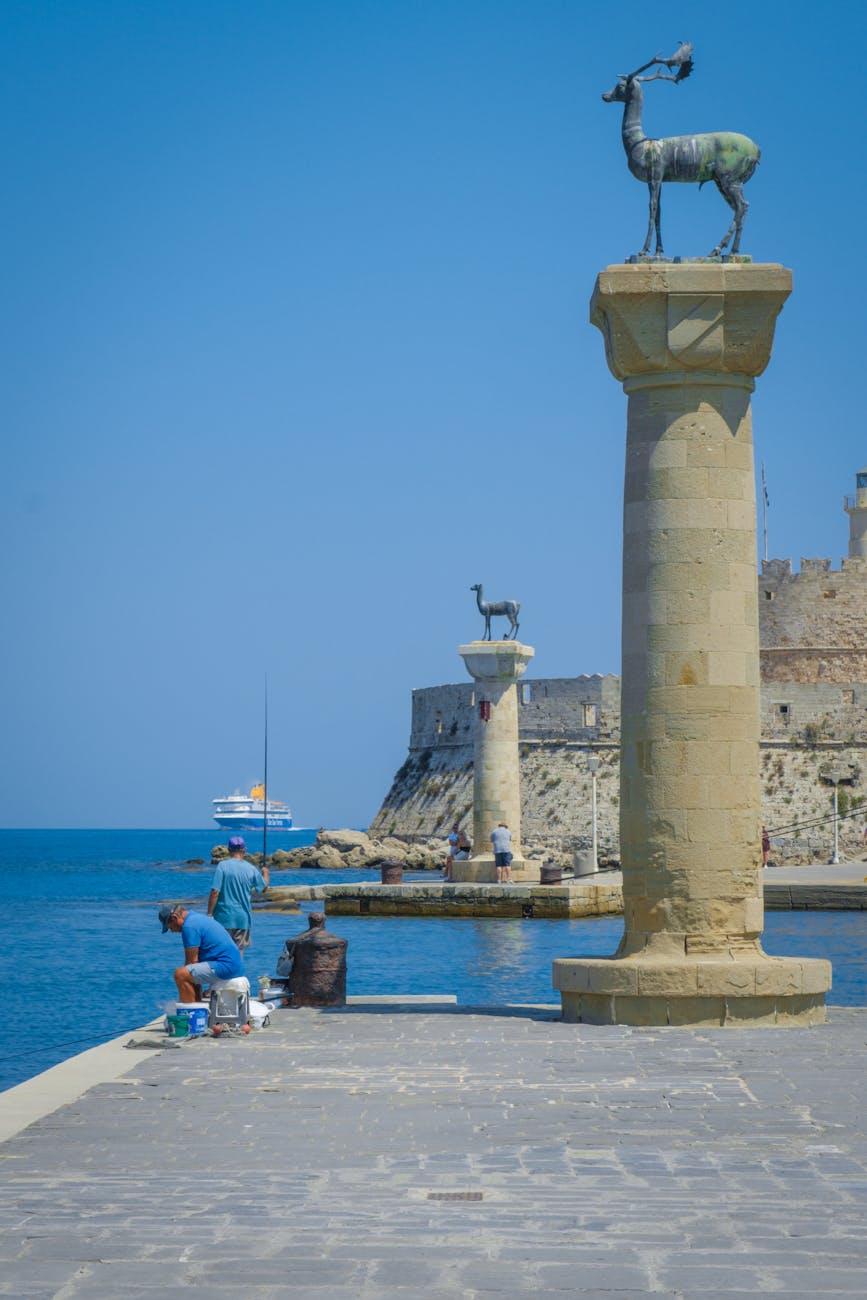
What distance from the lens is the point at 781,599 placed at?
174 ft

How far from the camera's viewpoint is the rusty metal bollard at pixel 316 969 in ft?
39.7

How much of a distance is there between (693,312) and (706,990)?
4144mm

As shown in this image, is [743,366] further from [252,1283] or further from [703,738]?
[252,1283]

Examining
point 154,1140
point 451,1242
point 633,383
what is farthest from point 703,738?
point 451,1242

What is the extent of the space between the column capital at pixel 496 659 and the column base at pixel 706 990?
75.3 feet

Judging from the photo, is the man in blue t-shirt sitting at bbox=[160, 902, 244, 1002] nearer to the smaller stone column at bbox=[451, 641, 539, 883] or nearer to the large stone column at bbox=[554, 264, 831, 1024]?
the large stone column at bbox=[554, 264, 831, 1024]

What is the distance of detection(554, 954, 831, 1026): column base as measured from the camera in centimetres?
1062

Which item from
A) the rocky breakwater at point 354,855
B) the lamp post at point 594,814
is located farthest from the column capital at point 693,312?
the rocky breakwater at point 354,855

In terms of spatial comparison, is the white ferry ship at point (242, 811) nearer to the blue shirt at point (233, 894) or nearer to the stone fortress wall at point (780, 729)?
the stone fortress wall at point (780, 729)

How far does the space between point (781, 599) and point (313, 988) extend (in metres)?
42.6

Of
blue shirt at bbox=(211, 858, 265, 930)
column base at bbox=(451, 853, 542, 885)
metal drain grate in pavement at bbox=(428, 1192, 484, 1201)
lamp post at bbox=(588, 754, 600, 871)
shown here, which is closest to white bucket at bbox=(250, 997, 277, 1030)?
blue shirt at bbox=(211, 858, 265, 930)

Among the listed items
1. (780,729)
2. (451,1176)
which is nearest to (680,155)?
(451,1176)

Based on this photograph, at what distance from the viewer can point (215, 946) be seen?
10742 mm

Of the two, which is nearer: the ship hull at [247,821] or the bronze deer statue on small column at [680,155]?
the bronze deer statue on small column at [680,155]
